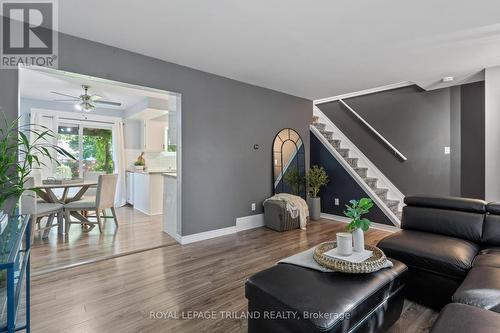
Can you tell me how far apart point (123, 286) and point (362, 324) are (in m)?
2.11

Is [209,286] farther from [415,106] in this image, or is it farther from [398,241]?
[415,106]

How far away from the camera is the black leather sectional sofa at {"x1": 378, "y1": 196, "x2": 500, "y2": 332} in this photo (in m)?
1.23

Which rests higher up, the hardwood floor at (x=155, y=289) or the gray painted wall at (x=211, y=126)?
the gray painted wall at (x=211, y=126)

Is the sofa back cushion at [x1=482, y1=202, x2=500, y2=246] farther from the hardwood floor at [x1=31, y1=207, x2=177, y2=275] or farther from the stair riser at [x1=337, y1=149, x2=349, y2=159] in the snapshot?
the hardwood floor at [x1=31, y1=207, x2=177, y2=275]

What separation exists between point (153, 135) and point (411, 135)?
19.2ft

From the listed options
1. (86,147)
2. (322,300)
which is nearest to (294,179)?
(322,300)

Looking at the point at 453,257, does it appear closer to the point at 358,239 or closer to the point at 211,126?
the point at 358,239

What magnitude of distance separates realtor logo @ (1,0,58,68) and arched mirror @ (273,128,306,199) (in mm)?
3476

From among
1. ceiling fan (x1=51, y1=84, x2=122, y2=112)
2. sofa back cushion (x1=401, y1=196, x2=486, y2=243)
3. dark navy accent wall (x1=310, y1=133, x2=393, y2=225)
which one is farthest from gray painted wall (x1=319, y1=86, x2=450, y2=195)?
ceiling fan (x1=51, y1=84, x2=122, y2=112)

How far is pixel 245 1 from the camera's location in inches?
83.0

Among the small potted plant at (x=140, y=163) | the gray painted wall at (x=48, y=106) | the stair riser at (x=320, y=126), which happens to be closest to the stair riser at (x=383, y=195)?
the stair riser at (x=320, y=126)

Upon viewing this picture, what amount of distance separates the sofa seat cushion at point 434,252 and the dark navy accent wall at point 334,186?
7.77 ft

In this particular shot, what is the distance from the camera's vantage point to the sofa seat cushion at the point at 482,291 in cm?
135

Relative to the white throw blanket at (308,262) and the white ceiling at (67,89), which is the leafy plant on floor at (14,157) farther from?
the white throw blanket at (308,262)
